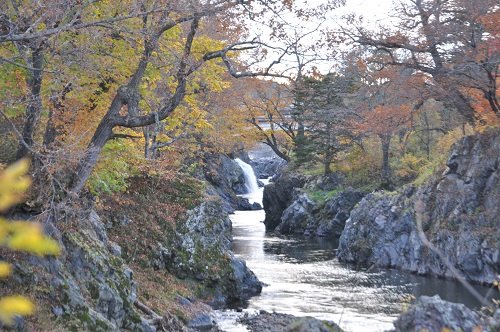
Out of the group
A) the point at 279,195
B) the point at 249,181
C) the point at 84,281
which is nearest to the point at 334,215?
the point at 279,195

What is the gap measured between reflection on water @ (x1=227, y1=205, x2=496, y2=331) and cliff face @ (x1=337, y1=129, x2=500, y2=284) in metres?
1.12

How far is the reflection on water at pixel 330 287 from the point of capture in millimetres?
17688

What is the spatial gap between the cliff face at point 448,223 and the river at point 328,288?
1057mm

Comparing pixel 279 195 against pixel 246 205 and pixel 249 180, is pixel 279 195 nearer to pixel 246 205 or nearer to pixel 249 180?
pixel 246 205

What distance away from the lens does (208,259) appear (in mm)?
20422

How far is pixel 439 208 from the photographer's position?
2614cm

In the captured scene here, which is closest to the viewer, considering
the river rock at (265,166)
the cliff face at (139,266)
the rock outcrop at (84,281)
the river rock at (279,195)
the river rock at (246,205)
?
the rock outcrop at (84,281)

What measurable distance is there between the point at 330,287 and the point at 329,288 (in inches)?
→ 8.4

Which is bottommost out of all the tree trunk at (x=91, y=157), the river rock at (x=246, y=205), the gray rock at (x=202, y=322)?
the gray rock at (x=202, y=322)

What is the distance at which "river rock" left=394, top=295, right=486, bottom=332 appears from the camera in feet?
31.7

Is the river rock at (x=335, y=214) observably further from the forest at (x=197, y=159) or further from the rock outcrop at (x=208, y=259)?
the rock outcrop at (x=208, y=259)

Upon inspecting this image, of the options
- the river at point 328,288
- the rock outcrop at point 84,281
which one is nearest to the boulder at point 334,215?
the river at point 328,288

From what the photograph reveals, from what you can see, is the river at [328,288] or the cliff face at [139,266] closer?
the cliff face at [139,266]

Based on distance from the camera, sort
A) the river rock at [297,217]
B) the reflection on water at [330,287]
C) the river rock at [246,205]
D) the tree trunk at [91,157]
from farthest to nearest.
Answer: the river rock at [246,205] < the river rock at [297,217] < the reflection on water at [330,287] < the tree trunk at [91,157]
